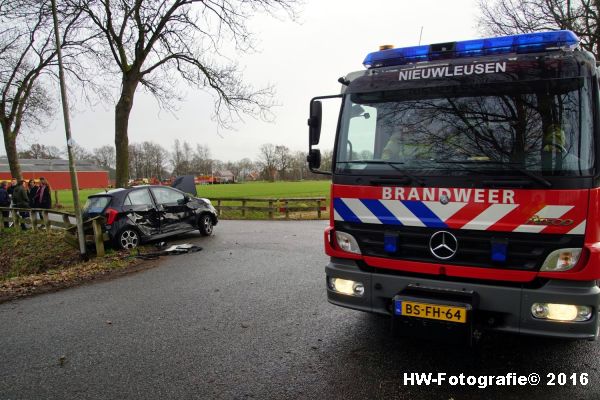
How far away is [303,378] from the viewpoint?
3285 mm

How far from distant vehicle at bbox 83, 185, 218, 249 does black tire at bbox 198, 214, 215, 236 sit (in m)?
0.28

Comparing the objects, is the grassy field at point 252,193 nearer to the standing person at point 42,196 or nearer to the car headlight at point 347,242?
the standing person at point 42,196

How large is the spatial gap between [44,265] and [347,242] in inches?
370

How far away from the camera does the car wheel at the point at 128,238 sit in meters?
9.09

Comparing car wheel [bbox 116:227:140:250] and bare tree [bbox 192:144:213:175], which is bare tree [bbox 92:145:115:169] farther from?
car wheel [bbox 116:227:140:250]

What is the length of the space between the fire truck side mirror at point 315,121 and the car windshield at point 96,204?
6.87m

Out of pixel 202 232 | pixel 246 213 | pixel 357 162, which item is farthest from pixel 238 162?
pixel 357 162

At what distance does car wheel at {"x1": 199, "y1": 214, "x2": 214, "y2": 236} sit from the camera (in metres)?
11.5

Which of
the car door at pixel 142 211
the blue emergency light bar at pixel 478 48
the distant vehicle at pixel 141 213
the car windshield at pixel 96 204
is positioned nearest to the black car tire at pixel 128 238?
the distant vehicle at pixel 141 213

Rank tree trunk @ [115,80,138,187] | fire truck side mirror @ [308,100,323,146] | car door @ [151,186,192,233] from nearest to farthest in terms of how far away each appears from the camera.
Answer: fire truck side mirror @ [308,100,323,146] < car door @ [151,186,192,233] < tree trunk @ [115,80,138,187]

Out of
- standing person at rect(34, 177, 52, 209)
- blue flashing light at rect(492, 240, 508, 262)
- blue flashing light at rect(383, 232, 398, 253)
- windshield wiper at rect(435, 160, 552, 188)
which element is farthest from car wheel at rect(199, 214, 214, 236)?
blue flashing light at rect(492, 240, 508, 262)

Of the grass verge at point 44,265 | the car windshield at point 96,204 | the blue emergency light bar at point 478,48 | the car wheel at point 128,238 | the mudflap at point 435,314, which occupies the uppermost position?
the blue emergency light bar at point 478,48

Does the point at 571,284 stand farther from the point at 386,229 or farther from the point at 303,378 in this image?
the point at 303,378

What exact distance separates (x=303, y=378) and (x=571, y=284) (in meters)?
2.17
